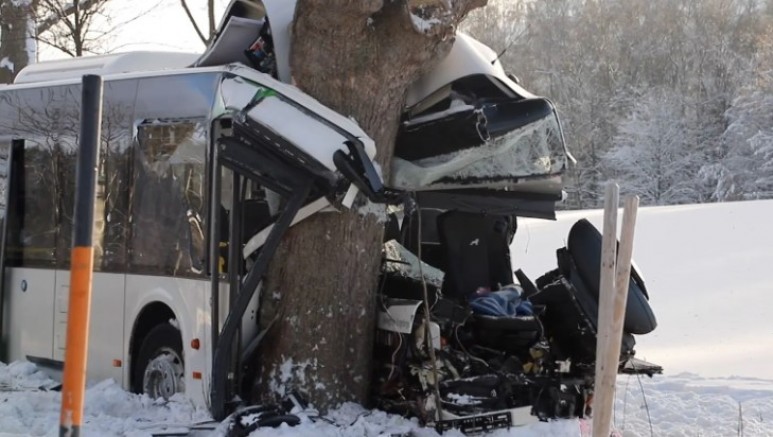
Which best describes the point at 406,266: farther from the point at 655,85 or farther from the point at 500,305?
the point at 655,85

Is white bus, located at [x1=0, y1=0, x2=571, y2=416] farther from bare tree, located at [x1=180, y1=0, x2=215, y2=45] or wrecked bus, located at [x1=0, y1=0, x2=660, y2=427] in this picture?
bare tree, located at [x1=180, y1=0, x2=215, y2=45]

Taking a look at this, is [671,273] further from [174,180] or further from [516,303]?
[174,180]

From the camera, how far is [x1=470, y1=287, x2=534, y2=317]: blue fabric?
7688 millimetres

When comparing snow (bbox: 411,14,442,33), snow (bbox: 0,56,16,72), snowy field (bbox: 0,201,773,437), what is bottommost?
snowy field (bbox: 0,201,773,437)

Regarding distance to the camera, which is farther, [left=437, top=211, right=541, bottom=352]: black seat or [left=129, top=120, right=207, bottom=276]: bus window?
[left=437, top=211, right=541, bottom=352]: black seat

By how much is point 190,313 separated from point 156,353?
716 millimetres

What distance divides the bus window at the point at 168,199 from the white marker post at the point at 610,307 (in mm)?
3287

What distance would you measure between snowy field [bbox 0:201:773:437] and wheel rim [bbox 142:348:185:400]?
15 centimetres

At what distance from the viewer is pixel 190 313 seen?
24.2 feet

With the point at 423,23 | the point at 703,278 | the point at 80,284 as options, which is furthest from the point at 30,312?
the point at 703,278

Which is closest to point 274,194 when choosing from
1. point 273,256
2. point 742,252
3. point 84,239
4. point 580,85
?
point 273,256

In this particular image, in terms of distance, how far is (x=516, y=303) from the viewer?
7848mm

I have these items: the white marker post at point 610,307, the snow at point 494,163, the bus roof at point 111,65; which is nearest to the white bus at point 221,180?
the snow at point 494,163

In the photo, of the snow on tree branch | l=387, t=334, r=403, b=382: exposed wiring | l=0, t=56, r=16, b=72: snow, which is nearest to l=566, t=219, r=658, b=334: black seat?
l=387, t=334, r=403, b=382: exposed wiring
